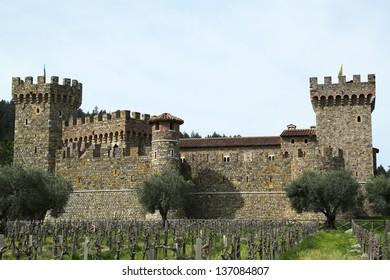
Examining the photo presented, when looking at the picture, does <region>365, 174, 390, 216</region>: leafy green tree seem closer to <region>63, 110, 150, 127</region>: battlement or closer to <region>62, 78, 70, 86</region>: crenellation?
<region>63, 110, 150, 127</region>: battlement

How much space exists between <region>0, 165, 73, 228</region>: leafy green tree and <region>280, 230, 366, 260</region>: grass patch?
15100 mm

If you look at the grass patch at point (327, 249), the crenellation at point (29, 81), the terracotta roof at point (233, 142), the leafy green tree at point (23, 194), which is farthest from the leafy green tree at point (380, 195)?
the crenellation at point (29, 81)

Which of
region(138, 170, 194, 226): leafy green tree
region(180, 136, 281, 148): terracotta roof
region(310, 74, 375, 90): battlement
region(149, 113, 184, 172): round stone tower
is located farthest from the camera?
region(180, 136, 281, 148): terracotta roof

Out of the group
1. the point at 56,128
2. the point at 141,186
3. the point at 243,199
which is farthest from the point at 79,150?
the point at 243,199

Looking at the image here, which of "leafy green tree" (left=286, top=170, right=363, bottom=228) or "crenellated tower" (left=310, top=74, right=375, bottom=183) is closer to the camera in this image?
"leafy green tree" (left=286, top=170, right=363, bottom=228)

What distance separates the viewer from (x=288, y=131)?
56.8 meters

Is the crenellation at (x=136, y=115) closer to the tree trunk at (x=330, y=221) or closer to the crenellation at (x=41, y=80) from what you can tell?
the crenellation at (x=41, y=80)

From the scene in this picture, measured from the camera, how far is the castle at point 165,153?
46.3 metres

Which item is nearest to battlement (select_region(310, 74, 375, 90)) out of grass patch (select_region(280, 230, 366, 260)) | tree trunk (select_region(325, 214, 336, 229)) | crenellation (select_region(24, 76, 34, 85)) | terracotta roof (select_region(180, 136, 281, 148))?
terracotta roof (select_region(180, 136, 281, 148))

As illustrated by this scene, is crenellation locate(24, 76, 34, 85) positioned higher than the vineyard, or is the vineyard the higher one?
crenellation locate(24, 76, 34, 85)

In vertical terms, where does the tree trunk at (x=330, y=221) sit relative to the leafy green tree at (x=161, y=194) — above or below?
below

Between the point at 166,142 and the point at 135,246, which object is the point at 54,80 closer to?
the point at 166,142

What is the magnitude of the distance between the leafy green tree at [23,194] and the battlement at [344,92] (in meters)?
21.8

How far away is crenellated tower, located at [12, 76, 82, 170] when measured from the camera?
176 feet
